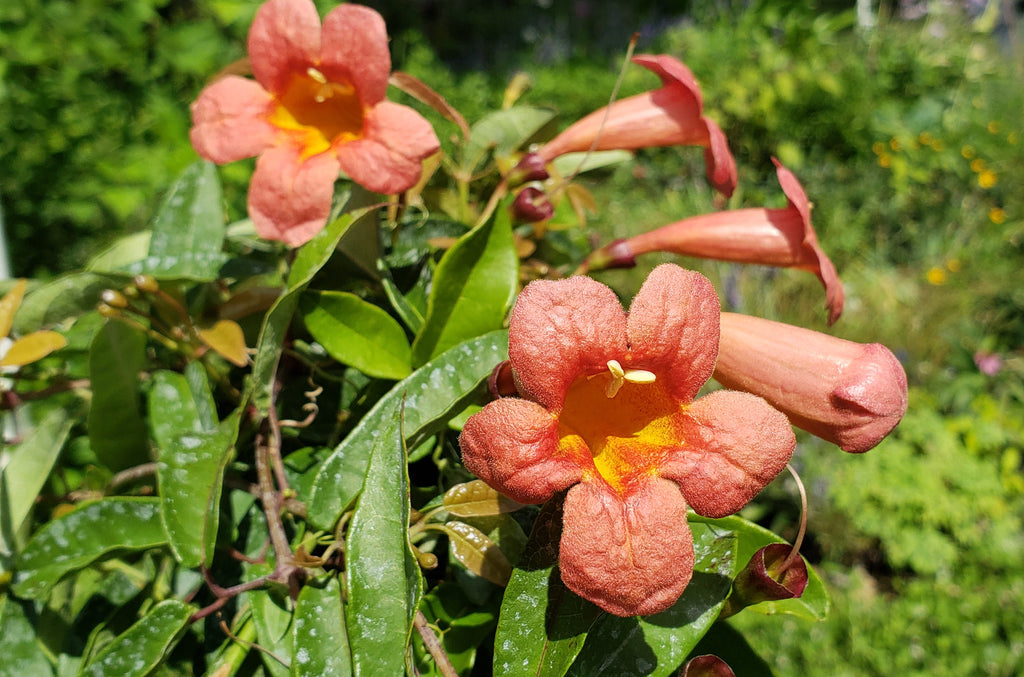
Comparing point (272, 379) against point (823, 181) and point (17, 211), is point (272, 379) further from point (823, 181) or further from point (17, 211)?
point (823, 181)

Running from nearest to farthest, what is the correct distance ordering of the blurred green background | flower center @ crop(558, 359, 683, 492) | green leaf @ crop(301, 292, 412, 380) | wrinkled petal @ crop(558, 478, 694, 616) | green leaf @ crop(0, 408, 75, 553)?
1. wrinkled petal @ crop(558, 478, 694, 616)
2. flower center @ crop(558, 359, 683, 492)
3. green leaf @ crop(301, 292, 412, 380)
4. green leaf @ crop(0, 408, 75, 553)
5. the blurred green background

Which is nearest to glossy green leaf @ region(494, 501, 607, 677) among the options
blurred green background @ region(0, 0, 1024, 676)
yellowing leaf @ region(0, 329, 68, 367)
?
yellowing leaf @ region(0, 329, 68, 367)

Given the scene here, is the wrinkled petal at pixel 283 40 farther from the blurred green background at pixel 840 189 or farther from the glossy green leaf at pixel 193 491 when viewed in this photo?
the blurred green background at pixel 840 189

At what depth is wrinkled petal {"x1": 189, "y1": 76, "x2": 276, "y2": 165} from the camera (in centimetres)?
75

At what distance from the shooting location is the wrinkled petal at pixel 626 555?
1.53 ft

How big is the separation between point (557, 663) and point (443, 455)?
0.88 feet

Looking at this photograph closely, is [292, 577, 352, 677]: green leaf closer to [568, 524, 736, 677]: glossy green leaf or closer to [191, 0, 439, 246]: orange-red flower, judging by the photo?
[568, 524, 736, 677]: glossy green leaf

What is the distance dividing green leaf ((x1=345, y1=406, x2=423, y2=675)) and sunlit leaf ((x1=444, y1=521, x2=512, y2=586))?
0.08 m

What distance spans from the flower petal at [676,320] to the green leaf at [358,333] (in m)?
0.29

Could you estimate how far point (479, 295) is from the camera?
711mm

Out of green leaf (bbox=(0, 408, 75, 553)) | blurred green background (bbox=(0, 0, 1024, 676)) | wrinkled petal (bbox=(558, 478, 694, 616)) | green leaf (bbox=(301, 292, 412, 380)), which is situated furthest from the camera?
blurred green background (bbox=(0, 0, 1024, 676))

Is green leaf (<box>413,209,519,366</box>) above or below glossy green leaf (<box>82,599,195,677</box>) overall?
above

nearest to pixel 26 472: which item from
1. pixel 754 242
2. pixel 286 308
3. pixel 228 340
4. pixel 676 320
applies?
pixel 228 340

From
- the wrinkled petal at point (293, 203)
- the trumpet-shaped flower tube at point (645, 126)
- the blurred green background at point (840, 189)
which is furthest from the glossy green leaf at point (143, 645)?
the blurred green background at point (840, 189)
